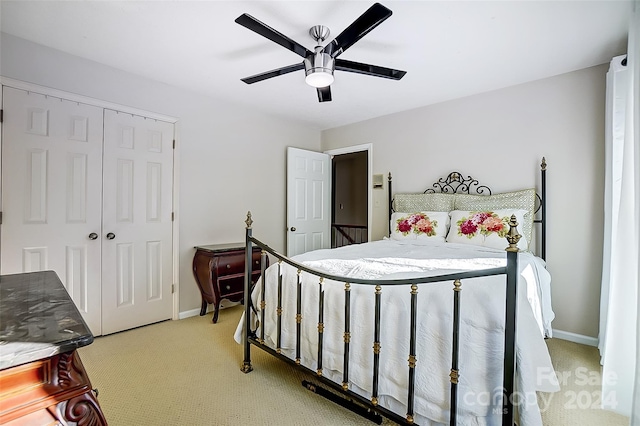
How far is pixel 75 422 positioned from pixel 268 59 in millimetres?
2592

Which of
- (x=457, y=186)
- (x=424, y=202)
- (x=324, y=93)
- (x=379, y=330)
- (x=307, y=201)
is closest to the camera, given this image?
(x=379, y=330)

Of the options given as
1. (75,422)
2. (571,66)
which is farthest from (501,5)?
(75,422)

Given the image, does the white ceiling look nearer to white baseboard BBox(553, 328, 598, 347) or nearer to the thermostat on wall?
the thermostat on wall

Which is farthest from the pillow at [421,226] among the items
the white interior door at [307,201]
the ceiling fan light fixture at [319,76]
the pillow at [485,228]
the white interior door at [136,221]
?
the white interior door at [136,221]

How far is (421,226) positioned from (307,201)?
176 centimetres

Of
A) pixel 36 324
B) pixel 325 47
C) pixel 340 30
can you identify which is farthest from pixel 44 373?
pixel 340 30

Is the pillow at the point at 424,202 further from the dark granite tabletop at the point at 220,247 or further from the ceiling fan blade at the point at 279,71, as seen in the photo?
the ceiling fan blade at the point at 279,71

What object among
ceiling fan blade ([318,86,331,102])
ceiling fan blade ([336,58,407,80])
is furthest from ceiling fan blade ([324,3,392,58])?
ceiling fan blade ([318,86,331,102])

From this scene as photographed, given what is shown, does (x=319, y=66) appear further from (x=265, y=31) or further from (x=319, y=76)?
(x=265, y=31)

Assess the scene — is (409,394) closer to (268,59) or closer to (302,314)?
(302,314)

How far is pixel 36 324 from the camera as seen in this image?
80 cm

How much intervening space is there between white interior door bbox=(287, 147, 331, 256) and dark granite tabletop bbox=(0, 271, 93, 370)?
320 cm

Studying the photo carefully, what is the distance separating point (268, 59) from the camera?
260 centimetres

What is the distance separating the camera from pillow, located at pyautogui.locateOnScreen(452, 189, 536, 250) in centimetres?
279
